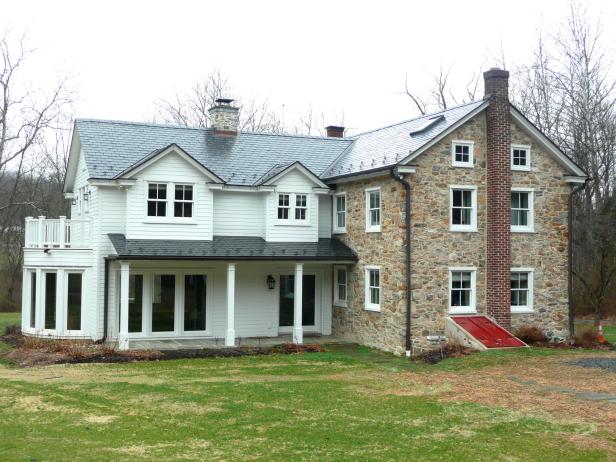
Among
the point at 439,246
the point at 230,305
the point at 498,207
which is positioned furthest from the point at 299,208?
the point at 498,207

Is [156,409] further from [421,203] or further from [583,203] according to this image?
[583,203]

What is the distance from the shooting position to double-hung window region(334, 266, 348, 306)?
A: 2405cm

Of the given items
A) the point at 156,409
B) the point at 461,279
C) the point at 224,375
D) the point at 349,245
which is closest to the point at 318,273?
the point at 349,245

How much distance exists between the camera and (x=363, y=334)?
2264cm

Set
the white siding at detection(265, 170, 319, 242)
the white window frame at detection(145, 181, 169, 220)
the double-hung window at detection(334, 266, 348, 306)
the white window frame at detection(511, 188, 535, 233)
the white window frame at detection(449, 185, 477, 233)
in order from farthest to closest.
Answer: the double-hung window at detection(334, 266, 348, 306), the white siding at detection(265, 170, 319, 242), the white window frame at detection(511, 188, 535, 233), the white window frame at detection(145, 181, 169, 220), the white window frame at detection(449, 185, 477, 233)

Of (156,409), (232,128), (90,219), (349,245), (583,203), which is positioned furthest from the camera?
(583,203)

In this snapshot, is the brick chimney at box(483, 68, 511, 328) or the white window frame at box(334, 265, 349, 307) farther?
the white window frame at box(334, 265, 349, 307)

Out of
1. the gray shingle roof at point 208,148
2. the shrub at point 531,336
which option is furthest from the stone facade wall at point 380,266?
the shrub at point 531,336

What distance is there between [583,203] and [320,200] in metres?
16.2

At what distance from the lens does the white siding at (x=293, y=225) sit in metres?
23.4

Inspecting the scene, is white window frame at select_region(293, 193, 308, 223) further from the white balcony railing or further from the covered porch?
the white balcony railing

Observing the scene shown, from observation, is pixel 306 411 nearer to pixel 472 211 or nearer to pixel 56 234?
pixel 472 211

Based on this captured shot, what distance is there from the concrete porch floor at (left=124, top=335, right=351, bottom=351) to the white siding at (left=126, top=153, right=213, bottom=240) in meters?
3.19

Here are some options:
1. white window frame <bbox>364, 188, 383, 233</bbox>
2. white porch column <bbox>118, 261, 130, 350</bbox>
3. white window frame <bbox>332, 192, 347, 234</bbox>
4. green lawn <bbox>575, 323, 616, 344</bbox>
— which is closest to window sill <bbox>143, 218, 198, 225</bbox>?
white porch column <bbox>118, 261, 130, 350</bbox>
